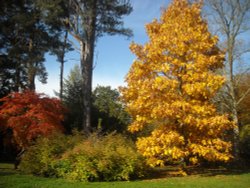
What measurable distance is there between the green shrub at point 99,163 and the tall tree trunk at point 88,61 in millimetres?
9140

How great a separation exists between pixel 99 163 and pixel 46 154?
2.48 meters

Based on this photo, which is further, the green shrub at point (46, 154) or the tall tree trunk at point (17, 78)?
the tall tree trunk at point (17, 78)

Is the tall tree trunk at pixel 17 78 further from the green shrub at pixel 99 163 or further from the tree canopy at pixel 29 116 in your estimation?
the green shrub at pixel 99 163

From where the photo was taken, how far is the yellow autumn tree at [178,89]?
42.8 feet

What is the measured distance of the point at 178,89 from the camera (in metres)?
14.1

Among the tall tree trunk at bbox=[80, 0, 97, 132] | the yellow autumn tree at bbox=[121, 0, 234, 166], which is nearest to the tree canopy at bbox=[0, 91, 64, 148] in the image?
the yellow autumn tree at bbox=[121, 0, 234, 166]

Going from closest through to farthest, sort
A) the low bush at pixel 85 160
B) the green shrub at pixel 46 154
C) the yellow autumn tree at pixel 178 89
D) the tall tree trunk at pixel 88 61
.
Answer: the low bush at pixel 85 160 → the green shrub at pixel 46 154 → the yellow autumn tree at pixel 178 89 → the tall tree trunk at pixel 88 61

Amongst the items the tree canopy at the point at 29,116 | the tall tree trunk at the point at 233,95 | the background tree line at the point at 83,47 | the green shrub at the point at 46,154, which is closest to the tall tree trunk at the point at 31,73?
the background tree line at the point at 83,47

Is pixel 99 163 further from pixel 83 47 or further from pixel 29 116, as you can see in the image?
pixel 83 47

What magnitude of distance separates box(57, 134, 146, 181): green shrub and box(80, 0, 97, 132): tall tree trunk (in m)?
9.14

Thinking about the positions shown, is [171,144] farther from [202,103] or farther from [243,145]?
[243,145]

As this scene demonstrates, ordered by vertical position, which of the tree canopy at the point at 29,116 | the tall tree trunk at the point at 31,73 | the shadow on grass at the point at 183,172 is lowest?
the shadow on grass at the point at 183,172

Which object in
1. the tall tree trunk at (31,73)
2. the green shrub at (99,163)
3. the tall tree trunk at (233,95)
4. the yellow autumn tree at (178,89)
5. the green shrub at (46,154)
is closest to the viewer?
the green shrub at (99,163)

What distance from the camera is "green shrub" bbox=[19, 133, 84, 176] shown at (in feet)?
42.2
